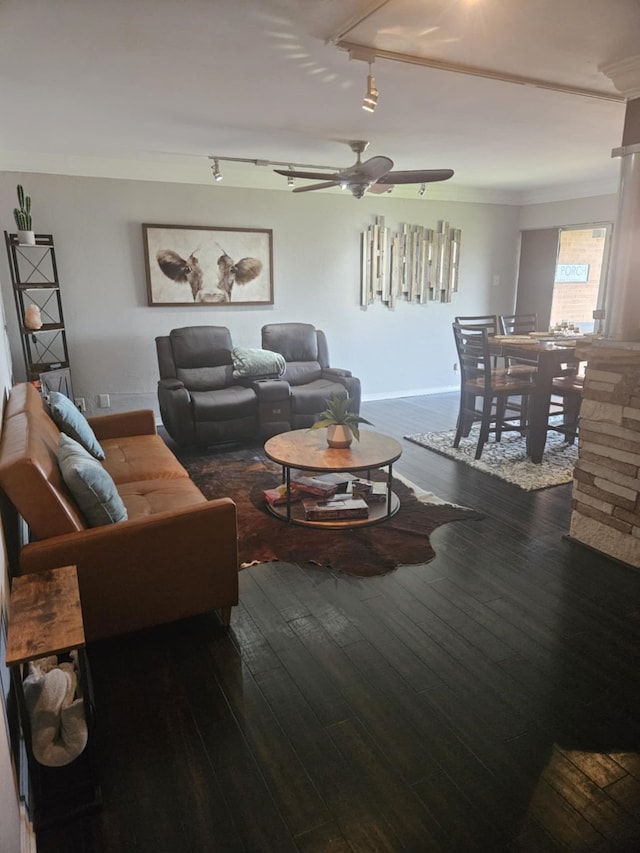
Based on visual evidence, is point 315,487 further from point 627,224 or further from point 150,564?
point 627,224

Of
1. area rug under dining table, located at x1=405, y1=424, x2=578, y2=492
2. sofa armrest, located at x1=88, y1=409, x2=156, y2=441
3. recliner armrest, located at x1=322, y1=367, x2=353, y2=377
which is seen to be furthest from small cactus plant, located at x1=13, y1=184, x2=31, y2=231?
area rug under dining table, located at x1=405, y1=424, x2=578, y2=492

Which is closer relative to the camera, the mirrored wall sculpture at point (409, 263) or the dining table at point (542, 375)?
the dining table at point (542, 375)

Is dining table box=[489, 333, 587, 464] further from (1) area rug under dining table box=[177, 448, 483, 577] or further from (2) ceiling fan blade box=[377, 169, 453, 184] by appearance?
(2) ceiling fan blade box=[377, 169, 453, 184]

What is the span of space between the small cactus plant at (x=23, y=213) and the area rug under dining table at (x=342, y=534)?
2.49 m

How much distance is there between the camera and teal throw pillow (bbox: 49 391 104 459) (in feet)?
10.0

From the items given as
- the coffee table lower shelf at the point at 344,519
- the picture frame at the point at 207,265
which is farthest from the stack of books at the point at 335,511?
the picture frame at the point at 207,265

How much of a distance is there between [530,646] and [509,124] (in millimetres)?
3438

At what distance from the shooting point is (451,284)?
6.96m

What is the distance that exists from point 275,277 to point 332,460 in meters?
3.31

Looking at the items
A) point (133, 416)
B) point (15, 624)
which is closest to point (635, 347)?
point (15, 624)

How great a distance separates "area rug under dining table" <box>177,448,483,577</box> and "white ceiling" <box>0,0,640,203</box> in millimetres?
2448

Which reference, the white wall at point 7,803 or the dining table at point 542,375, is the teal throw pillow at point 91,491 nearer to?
the white wall at point 7,803

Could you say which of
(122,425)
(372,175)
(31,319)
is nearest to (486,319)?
(372,175)

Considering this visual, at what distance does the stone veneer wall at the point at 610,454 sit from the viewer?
279 centimetres
